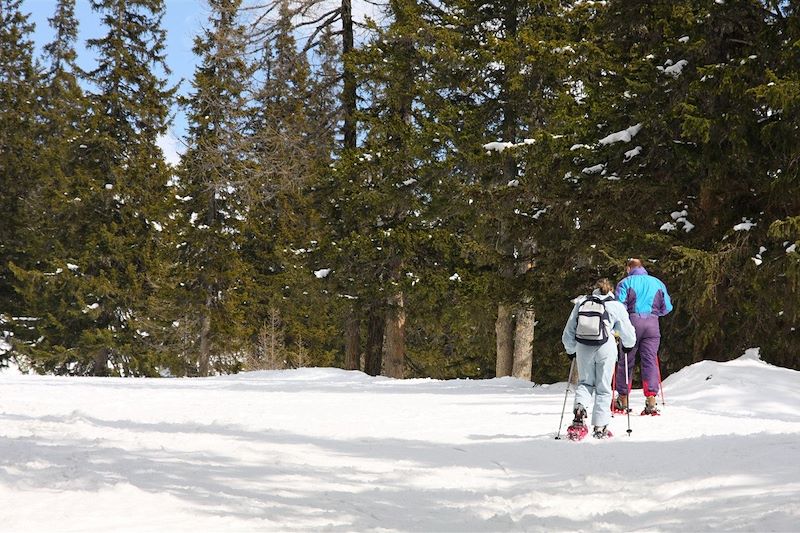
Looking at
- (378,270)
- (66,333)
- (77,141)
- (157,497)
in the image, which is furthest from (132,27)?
(157,497)

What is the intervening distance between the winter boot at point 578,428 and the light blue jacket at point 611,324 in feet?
2.35

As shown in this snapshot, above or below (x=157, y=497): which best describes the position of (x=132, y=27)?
above

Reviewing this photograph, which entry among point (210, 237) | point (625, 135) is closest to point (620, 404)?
point (625, 135)

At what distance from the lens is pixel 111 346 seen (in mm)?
32750

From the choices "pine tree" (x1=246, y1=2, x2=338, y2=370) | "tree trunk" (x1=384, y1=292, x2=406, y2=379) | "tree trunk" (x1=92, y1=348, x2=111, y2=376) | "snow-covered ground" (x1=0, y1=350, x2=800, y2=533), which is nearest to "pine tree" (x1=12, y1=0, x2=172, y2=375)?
"tree trunk" (x1=92, y1=348, x2=111, y2=376)

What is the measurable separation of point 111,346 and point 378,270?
Answer: 1513 cm

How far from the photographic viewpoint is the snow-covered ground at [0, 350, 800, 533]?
4902 mm

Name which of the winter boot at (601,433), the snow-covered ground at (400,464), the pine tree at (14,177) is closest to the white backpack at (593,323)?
the winter boot at (601,433)

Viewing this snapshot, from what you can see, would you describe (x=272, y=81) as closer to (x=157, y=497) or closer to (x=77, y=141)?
(x=77, y=141)

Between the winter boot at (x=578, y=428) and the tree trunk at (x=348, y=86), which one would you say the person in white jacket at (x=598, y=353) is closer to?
the winter boot at (x=578, y=428)

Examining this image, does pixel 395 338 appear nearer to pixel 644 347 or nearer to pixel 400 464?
pixel 644 347

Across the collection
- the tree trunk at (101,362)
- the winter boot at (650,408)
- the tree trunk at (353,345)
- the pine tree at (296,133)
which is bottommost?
the tree trunk at (101,362)

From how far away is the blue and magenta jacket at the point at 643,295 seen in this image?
1062 centimetres

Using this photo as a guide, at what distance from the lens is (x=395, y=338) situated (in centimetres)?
2320
